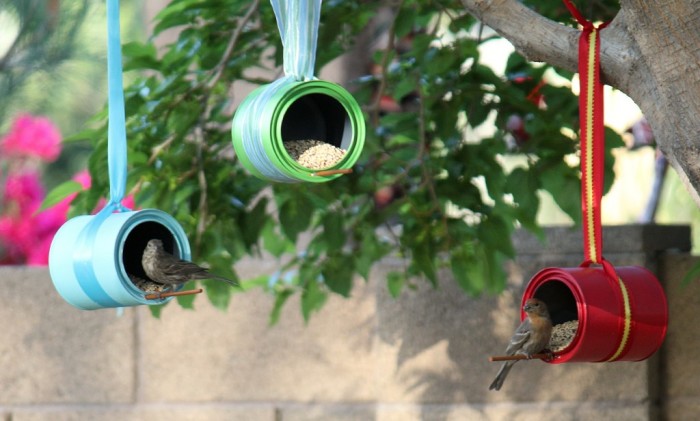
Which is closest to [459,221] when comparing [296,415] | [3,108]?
[296,415]

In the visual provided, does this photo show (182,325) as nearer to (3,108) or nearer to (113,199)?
(113,199)

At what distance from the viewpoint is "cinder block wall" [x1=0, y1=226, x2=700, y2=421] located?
3.96 m

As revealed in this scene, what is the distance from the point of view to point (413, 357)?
4.11m

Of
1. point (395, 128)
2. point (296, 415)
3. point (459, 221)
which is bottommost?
point (296, 415)

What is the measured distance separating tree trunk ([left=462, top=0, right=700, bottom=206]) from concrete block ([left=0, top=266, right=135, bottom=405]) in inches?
106

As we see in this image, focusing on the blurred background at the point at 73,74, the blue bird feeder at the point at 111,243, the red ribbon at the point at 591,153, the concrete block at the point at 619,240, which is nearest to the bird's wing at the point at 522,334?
the red ribbon at the point at 591,153

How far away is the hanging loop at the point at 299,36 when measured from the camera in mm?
2287

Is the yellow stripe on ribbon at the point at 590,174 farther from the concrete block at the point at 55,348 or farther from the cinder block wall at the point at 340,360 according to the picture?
the concrete block at the point at 55,348

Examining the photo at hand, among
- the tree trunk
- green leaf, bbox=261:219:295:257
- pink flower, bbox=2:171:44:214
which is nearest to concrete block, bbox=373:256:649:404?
green leaf, bbox=261:219:295:257

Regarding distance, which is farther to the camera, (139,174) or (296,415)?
(296,415)

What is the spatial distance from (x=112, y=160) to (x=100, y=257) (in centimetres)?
24

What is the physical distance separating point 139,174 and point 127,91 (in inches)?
11.6

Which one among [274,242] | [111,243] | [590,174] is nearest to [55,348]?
[274,242]

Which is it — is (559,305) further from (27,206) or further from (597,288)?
(27,206)
